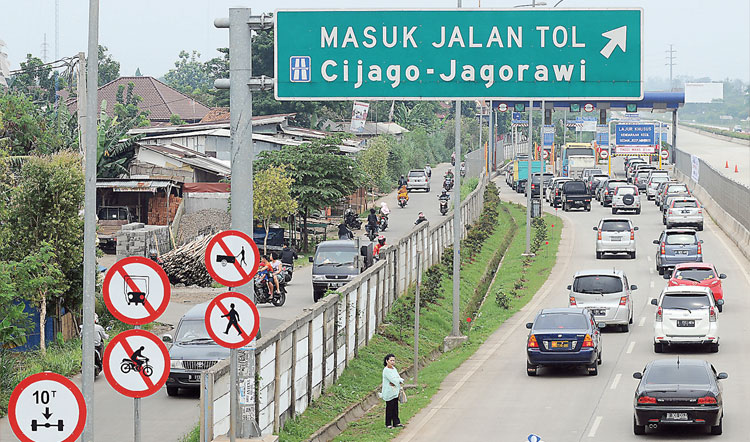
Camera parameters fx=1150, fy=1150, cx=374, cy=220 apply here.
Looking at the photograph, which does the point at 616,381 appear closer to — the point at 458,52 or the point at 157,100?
the point at 458,52

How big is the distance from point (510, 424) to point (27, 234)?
12205 mm

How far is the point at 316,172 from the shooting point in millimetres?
56281

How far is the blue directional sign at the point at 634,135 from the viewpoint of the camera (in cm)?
9725

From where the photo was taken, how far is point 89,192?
12727 millimetres

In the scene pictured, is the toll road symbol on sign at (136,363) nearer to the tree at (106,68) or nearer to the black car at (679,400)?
the black car at (679,400)

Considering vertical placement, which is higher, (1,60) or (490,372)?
(1,60)

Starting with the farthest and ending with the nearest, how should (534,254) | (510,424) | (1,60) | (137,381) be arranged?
(1,60), (534,254), (510,424), (137,381)

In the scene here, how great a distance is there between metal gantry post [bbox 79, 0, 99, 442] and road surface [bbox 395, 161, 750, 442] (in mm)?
9393

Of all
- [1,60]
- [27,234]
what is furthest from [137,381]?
[1,60]

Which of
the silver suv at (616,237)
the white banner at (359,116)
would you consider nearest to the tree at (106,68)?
the white banner at (359,116)

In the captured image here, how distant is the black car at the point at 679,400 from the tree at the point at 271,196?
31708 millimetres

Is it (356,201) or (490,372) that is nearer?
(490,372)

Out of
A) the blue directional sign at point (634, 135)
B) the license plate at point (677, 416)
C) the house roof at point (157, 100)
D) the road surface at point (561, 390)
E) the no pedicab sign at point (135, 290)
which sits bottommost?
the road surface at point (561, 390)

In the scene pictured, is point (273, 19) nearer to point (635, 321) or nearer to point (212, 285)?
point (635, 321)
